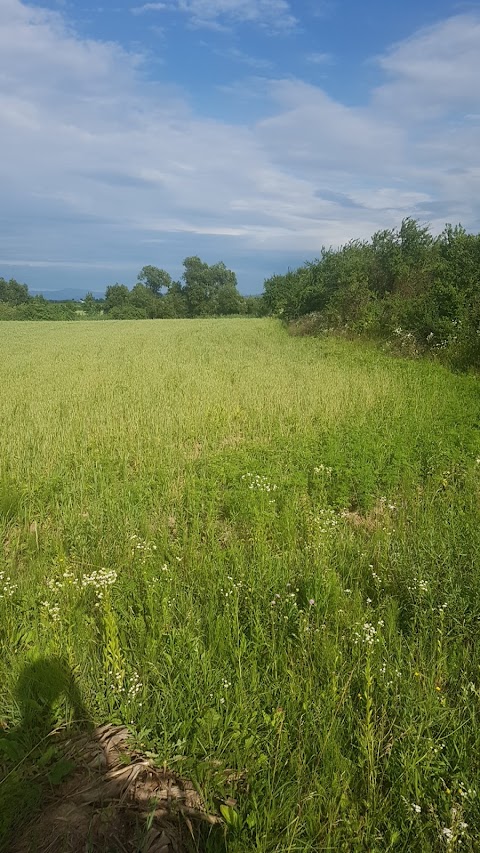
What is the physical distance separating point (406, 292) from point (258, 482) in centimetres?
1910

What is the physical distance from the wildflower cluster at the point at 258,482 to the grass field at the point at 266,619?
5cm

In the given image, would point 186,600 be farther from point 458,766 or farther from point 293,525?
point 458,766

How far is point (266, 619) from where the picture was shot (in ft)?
10.7

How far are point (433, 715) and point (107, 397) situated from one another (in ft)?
31.3

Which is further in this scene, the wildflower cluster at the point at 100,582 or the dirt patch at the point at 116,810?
the wildflower cluster at the point at 100,582

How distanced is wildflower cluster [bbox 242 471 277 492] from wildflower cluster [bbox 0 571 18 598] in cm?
272

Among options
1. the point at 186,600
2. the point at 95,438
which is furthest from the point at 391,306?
the point at 186,600

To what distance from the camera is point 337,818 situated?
2.03m

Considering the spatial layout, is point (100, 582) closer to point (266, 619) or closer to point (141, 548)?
point (141, 548)

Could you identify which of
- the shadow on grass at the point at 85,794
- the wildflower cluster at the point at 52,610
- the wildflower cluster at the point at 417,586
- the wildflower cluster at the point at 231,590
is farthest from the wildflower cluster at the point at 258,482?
the shadow on grass at the point at 85,794

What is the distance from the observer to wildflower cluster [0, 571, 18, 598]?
345 cm

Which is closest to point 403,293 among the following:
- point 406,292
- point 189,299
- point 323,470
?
point 406,292

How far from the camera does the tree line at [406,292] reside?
15.5 meters

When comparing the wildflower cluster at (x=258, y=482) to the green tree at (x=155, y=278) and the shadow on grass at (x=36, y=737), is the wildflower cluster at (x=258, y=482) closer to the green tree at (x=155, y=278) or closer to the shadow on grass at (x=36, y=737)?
the shadow on grass at (x=36, y=737)
